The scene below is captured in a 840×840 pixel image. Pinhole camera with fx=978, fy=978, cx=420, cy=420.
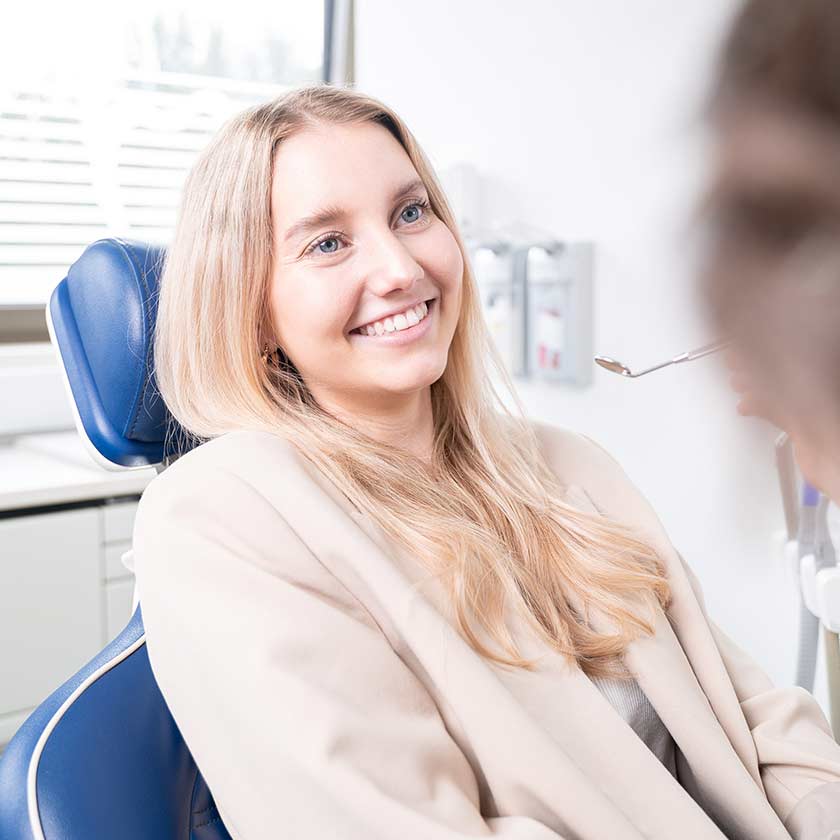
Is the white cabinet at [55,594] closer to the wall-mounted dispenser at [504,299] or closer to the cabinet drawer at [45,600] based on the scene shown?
the cabinet drawer at [45,600]

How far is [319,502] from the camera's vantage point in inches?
A: 38.8

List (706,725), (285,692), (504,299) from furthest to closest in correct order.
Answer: (504,299), (706,725), (285,692)

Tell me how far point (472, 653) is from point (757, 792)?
0.37 metres

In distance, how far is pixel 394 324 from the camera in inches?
44.9

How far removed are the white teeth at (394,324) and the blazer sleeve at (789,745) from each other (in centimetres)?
40

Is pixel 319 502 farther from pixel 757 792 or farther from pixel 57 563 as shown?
pixel 57 563

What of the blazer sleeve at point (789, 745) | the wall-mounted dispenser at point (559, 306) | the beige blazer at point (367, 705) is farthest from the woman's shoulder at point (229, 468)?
the wall-mounted dispenser at point (559, 306)

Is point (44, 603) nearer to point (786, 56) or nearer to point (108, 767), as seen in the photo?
point (108, 767)

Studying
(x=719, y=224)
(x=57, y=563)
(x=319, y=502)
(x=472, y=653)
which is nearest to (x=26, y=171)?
(x=57, y=563)

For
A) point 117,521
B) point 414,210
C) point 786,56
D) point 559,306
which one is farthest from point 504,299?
point 786,56

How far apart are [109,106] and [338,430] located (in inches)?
74.1

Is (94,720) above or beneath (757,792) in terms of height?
above

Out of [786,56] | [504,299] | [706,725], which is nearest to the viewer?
[786,56]

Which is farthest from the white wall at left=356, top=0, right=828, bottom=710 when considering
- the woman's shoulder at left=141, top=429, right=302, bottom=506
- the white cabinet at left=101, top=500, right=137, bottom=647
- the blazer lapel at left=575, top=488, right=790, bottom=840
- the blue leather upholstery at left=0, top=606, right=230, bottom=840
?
the white cabinet at left=101, top=500, right=137, bottom=647
